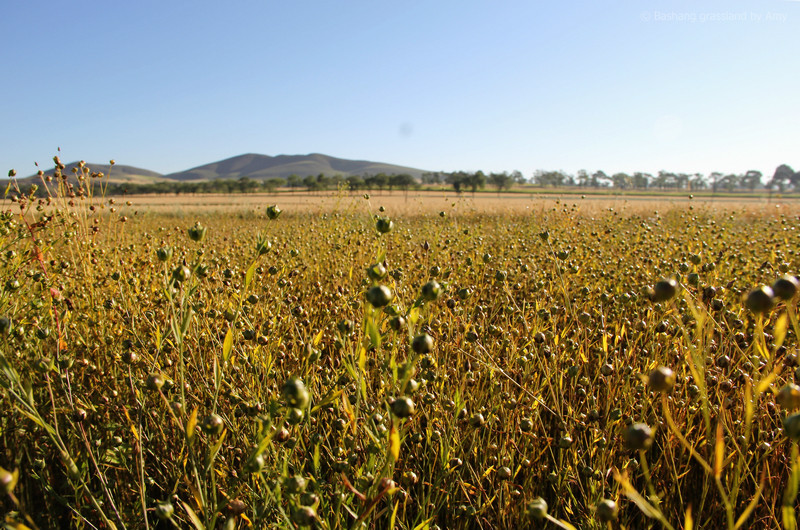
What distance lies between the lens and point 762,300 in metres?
0.71

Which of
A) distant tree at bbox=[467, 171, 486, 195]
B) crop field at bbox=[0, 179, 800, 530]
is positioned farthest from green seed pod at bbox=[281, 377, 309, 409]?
distant tree at bbox=[467, 171, 486, 195]

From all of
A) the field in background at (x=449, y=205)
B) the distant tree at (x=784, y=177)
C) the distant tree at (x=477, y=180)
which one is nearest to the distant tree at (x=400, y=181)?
the distant tree at (x=477, y=180)

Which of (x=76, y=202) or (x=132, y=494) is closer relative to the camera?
(x=132, y=494)

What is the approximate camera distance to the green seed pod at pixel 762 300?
2.32 ft

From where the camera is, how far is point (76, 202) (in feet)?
9.76

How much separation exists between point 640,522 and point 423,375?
757 mm

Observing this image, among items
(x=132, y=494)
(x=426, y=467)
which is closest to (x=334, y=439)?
(x=426, y=467)

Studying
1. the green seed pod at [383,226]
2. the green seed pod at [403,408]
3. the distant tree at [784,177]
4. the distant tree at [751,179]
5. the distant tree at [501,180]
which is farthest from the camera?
the distant tree at [751,179]

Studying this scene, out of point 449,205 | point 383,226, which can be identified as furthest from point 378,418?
point 449,205

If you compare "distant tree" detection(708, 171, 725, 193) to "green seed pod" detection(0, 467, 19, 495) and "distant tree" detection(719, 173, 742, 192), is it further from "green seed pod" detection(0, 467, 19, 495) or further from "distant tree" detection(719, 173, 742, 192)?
"green seed pod" detection(0, 467, 19, 495)

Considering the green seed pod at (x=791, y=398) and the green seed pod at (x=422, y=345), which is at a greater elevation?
the green seed pod at (x=422, y=345)

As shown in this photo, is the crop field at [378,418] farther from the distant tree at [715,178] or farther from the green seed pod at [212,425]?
the distant tree at [715,178]

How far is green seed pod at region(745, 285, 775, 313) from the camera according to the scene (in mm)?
707

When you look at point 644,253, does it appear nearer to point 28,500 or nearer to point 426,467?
point 426,467
